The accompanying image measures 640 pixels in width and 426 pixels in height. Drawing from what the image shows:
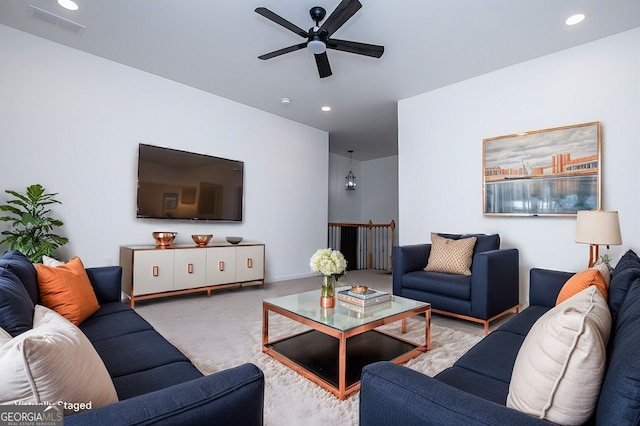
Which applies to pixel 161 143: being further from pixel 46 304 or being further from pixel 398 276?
pixel 398 276

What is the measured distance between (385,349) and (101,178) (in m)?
3.47

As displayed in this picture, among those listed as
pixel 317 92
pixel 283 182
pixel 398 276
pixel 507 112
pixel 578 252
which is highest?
pixel 317 92

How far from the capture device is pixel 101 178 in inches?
140

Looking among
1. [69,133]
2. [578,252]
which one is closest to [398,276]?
[578,252]

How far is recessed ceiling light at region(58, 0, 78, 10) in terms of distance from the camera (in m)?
2.61

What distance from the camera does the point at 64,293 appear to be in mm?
1673

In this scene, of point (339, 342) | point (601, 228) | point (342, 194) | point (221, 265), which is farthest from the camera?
point (342, 194)

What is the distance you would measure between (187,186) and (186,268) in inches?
43.0

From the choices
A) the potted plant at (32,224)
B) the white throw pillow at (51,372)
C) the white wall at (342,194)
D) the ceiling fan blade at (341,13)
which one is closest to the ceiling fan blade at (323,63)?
the ceiling fan blade at (341,13)

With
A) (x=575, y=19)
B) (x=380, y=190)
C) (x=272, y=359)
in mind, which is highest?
(x=575, y=19)

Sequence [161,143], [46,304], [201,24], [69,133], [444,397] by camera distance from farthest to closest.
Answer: [161,143]
[69,133]
[201,24]
[46,304]
[444,397]

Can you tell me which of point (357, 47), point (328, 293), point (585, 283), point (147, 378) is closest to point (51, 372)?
point (147, 378)

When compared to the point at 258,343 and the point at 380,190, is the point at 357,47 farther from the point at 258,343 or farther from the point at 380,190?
the point at 380,190

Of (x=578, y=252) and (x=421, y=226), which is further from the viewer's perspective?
(x=421, y=226)
